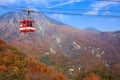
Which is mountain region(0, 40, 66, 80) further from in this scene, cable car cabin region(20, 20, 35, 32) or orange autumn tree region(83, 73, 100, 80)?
cable car cabin region(20, 20, 35, 32)

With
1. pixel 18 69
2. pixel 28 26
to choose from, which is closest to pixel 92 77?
pixel 18 69

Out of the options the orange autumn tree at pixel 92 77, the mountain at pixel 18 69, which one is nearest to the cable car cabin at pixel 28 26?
the mountain at pixel 18 69

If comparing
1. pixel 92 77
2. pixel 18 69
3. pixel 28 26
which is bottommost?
pixel 92 77

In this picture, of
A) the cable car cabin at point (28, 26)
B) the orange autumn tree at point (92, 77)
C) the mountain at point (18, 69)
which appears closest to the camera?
the cable car cabin at point (28, 26)

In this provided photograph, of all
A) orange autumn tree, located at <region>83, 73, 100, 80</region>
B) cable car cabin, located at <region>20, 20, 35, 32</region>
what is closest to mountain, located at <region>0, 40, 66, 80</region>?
orange autumn tree, located at <region>83, 73, 100, 80</region>

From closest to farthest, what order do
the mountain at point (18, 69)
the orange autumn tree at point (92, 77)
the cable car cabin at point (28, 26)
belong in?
the cable car cabin at point (28, 26)
the mountain at point (18, 69)
the orange autumn tree at point (92, 77)

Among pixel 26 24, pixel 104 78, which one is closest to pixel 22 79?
pixel 104 78

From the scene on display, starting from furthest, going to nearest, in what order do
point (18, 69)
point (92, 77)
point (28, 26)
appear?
point (92, 77)
point (18, 69)
point (28, 26)

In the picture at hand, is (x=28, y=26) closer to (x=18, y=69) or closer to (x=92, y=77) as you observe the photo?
(x=18, y=69)

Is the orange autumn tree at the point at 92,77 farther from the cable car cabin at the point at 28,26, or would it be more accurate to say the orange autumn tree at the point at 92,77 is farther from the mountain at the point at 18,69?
the cable car cabin at the point at 28,26
